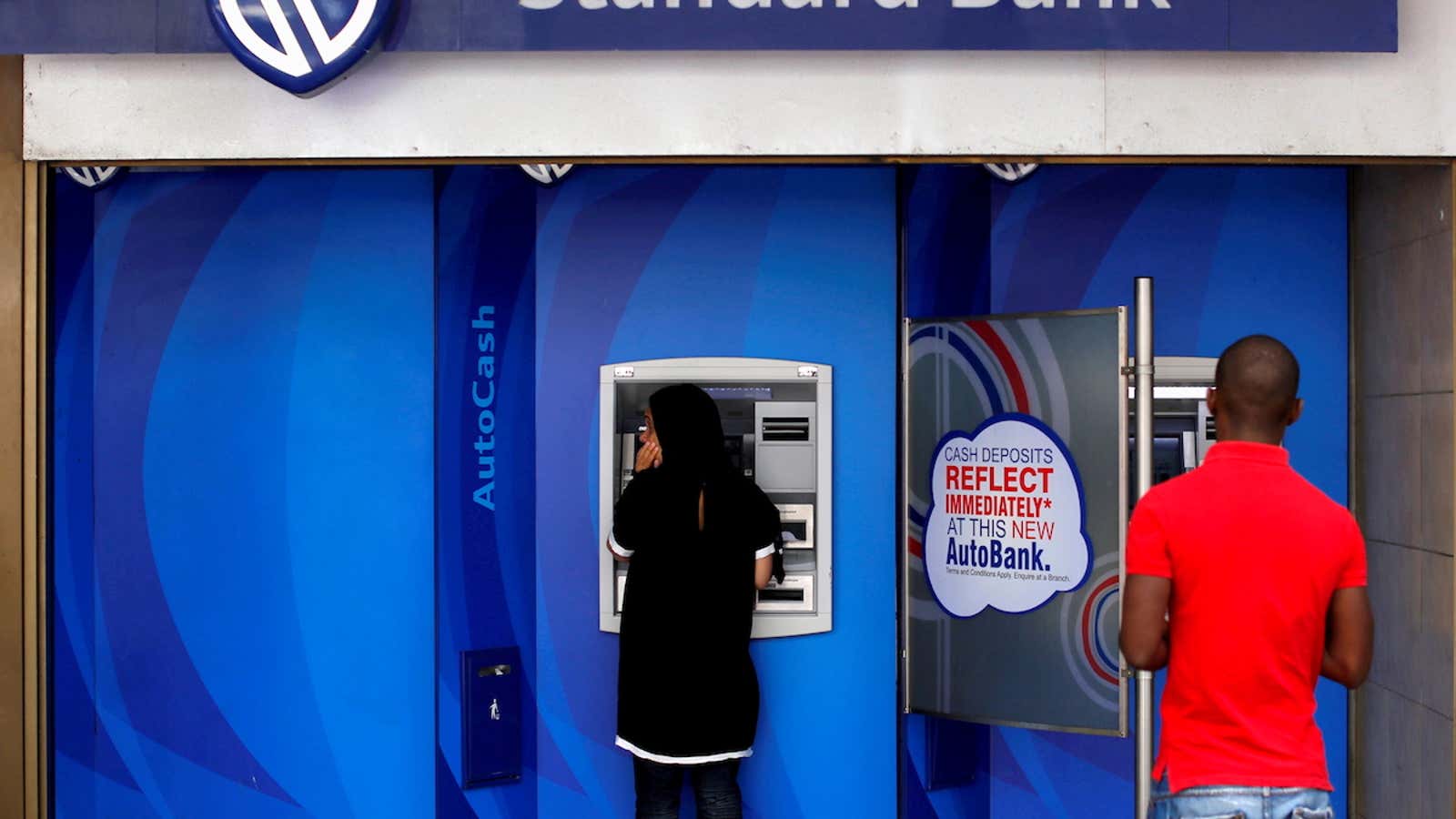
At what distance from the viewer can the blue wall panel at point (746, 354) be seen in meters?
4.04

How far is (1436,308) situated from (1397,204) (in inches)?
16.0

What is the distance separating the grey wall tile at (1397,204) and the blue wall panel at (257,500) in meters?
2.99

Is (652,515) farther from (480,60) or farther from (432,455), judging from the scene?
(480,60)

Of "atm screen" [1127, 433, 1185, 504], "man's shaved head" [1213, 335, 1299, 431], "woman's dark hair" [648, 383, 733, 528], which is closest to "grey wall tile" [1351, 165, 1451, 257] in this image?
"atm screen" [1127, 433, 1185, 504]

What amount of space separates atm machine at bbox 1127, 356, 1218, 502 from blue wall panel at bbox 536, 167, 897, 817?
837 millimetres

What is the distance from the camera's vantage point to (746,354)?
4043 millimetres

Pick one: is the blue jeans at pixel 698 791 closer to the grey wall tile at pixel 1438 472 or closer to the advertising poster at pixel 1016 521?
the advertising poster at pixel 1016 521

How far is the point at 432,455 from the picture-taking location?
3.99 meters

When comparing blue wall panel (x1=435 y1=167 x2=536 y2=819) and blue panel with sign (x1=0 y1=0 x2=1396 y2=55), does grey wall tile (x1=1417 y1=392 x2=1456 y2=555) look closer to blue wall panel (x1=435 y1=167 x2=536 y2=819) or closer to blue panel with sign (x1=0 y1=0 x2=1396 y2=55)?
blue panel with sign (x1=0 y1=0 x2=1396 y2=55)

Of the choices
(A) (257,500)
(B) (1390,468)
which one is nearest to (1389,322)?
(B) (1390,468)

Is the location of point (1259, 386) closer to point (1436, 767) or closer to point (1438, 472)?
point (1438, 472)

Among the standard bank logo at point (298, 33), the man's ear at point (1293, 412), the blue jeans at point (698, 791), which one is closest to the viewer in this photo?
the man's ear at point (1293, 412)

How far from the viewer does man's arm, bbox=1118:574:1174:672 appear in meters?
2.18

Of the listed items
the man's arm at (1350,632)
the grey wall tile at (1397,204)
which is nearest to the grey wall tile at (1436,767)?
the grey wall tile at (1397,204)
